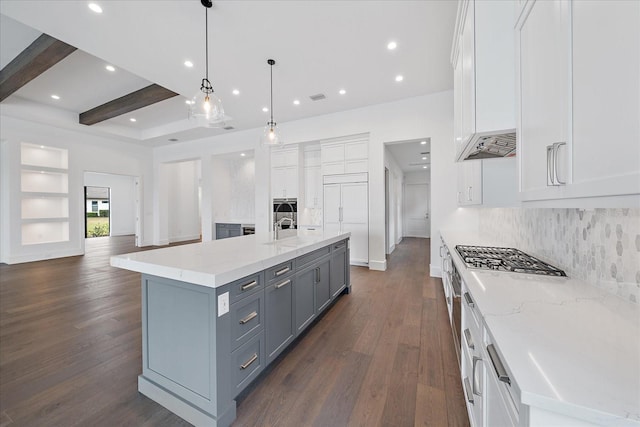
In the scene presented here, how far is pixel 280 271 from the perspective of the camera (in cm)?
189

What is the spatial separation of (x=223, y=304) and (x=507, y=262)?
6.11 ft

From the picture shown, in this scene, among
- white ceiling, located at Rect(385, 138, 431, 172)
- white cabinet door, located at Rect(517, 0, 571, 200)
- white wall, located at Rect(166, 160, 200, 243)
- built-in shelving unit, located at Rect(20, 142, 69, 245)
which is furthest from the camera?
white wall, located at Rect(166, 160, 200, 243)

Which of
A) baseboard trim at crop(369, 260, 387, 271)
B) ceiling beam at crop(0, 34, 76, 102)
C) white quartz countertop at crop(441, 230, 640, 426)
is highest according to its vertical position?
ceiling beam at crop(0, 34, 76, 102)

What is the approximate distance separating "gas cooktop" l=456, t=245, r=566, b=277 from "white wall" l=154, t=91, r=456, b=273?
7.84 ft

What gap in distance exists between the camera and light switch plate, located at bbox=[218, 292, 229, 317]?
4.39ft

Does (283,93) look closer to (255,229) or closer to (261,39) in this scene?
(261,39)

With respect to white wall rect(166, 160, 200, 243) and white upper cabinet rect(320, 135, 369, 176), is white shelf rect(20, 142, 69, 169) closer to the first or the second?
white wall rect(166, 160, 200, 243)

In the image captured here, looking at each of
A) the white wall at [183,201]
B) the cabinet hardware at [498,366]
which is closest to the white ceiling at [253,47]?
the cabinet hardware at [498,366]

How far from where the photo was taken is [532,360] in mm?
666

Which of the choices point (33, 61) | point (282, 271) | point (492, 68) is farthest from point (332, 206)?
point (33, 61)

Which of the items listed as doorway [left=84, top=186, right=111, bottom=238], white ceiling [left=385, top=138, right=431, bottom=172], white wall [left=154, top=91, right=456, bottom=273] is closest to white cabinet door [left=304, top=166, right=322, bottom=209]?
white wall [left=154, top=91, right=456, bottom=273]

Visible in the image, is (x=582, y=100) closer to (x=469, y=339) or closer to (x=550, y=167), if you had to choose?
(x=550, y=167)

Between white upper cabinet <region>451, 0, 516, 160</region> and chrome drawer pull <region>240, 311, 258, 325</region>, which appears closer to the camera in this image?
white upper cabinet <region>451, 0, 516, 160</region>

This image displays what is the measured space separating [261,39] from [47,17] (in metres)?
2.29
